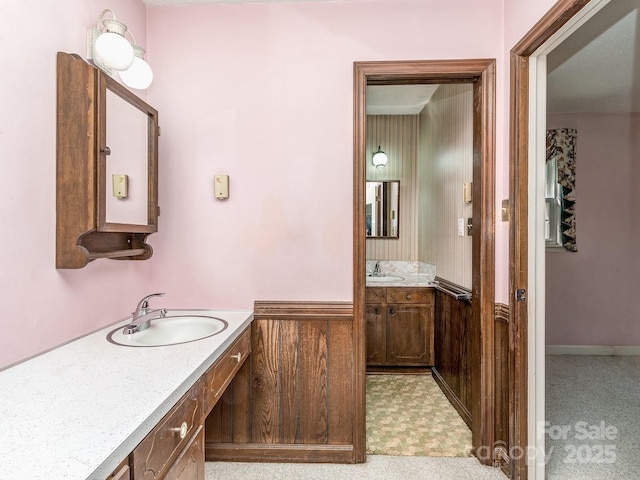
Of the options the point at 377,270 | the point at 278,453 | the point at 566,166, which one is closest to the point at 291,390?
the point at 278,453

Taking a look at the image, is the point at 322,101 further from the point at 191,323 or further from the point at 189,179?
the point at 191,323

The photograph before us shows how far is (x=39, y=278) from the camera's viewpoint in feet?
4.34

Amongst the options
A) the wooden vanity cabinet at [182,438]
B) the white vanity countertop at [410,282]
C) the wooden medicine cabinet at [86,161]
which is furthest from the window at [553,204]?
the wooden medicine cabinet at [86,161]

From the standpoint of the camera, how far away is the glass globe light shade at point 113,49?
1429 mm

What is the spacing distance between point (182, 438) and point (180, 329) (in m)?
0.75

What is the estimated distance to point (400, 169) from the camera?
3.76 meters

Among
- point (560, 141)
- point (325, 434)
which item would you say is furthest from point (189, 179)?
point (560, 141)

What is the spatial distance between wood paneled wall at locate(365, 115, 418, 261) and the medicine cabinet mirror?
52 mm

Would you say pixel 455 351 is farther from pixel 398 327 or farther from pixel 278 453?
pixel 278 453

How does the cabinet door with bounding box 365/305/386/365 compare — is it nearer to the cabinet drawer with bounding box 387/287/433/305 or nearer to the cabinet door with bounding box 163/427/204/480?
the cabinet drawer with bounding box 387/287/433/305

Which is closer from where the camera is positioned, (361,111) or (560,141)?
(361,111)

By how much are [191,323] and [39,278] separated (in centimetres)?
67

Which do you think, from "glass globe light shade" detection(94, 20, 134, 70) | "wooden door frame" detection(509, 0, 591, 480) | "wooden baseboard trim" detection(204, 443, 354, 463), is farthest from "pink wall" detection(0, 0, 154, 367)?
"wooden door frame" detection(509, 0, 591, 480)

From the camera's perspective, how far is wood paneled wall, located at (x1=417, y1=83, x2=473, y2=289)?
8.09 ft
